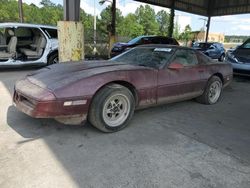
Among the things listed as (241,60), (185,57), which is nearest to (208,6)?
(241,60)

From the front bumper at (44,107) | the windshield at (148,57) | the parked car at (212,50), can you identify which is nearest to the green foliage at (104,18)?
the parked car at (212,50)

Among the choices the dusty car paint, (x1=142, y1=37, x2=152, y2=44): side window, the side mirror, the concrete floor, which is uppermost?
(x1=142, y1=37, x2=152, y2=44): side window

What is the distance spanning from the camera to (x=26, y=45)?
30.5 ft

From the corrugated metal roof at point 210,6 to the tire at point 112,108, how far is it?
1612 centimetres

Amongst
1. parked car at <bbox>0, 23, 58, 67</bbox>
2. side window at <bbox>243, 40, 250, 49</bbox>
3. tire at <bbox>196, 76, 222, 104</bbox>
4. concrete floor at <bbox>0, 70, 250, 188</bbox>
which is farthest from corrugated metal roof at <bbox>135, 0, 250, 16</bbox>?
concrete floor at <bbox>0, 70, 250, 188</bbox>

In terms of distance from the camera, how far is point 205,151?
10.8 feet

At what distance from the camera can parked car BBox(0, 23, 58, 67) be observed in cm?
839

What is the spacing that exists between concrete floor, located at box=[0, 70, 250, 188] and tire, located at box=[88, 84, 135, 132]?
148mm

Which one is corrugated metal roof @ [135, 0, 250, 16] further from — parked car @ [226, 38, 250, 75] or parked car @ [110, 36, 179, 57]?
parked car @ [226, 38, 250, 75]

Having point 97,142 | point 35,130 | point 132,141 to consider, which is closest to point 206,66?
point 132,141

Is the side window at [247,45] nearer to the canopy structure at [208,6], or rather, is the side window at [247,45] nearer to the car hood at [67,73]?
the car hood at [67,73]

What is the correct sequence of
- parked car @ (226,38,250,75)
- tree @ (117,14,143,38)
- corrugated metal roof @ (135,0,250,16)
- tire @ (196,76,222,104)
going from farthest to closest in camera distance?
tree @ (117,14,143,38)
corrugated metal roof @ (135,0,250,16)
parked car @ (226,38,250,75)
tire @ (196,76,222,104)

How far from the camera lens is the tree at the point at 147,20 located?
7150 centimetres

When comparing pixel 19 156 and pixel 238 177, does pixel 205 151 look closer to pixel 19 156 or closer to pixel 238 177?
pixel 238 177
